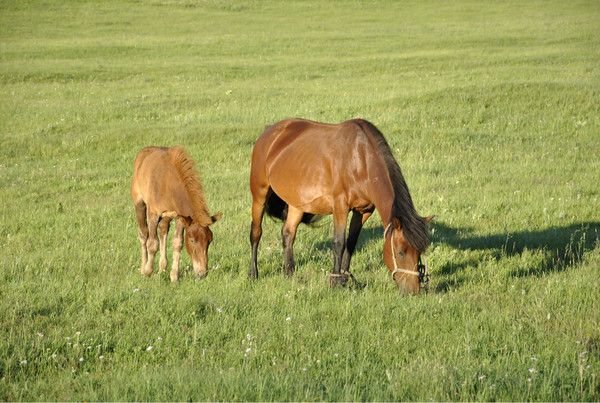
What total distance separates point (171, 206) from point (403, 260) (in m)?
Answer: 3.24

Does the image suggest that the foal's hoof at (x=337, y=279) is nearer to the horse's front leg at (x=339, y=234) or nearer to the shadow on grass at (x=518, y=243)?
the horse's front leg at (x=339, y=234)

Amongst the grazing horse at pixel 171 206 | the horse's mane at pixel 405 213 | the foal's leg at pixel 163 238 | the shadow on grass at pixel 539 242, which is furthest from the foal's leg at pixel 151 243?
the shadow on grass at pixel 539 242

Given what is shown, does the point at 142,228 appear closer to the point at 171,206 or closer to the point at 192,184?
the point at 171,206

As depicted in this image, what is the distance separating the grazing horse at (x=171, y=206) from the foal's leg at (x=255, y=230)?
930 millimetres

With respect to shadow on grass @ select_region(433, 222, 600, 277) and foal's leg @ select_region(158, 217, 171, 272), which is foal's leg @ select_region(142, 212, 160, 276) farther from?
shadow on grass @ select_region(433, 222, 600, 277)

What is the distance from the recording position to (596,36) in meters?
45.2

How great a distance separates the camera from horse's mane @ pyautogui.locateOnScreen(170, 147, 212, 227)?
9.63 m

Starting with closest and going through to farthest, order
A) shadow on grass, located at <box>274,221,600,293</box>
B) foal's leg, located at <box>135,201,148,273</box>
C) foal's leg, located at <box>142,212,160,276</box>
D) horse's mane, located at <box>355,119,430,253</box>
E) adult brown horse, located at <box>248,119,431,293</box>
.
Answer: horse's mane, located at <box>355,119,430,253</box>
adult brown horse, located at <box>248,119,431,293</box>
shadow on grass, located at <box>274,221,600,293</box>
foal's leg, located at <box>142,212,160,276</box>
foal's leg, located at <box>135,201,148,273</box>

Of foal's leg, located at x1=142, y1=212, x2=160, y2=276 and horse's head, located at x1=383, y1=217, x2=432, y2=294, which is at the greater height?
horse's head, located at x1=383, y1=217, x2=432, y2=294

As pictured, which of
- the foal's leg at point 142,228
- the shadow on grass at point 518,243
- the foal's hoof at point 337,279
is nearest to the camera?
the foal's hoof at point 337,279

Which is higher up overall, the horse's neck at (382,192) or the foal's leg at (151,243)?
the horse's neck at (382,192)

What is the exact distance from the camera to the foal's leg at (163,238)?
34.7 ft

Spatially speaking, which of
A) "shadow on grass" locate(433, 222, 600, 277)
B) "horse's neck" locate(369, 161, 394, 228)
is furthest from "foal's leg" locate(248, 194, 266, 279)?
"shadow on grass" locate(433, 222, 600, 277)

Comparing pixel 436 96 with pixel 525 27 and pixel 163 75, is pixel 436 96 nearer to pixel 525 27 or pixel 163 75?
pixel 163 75
